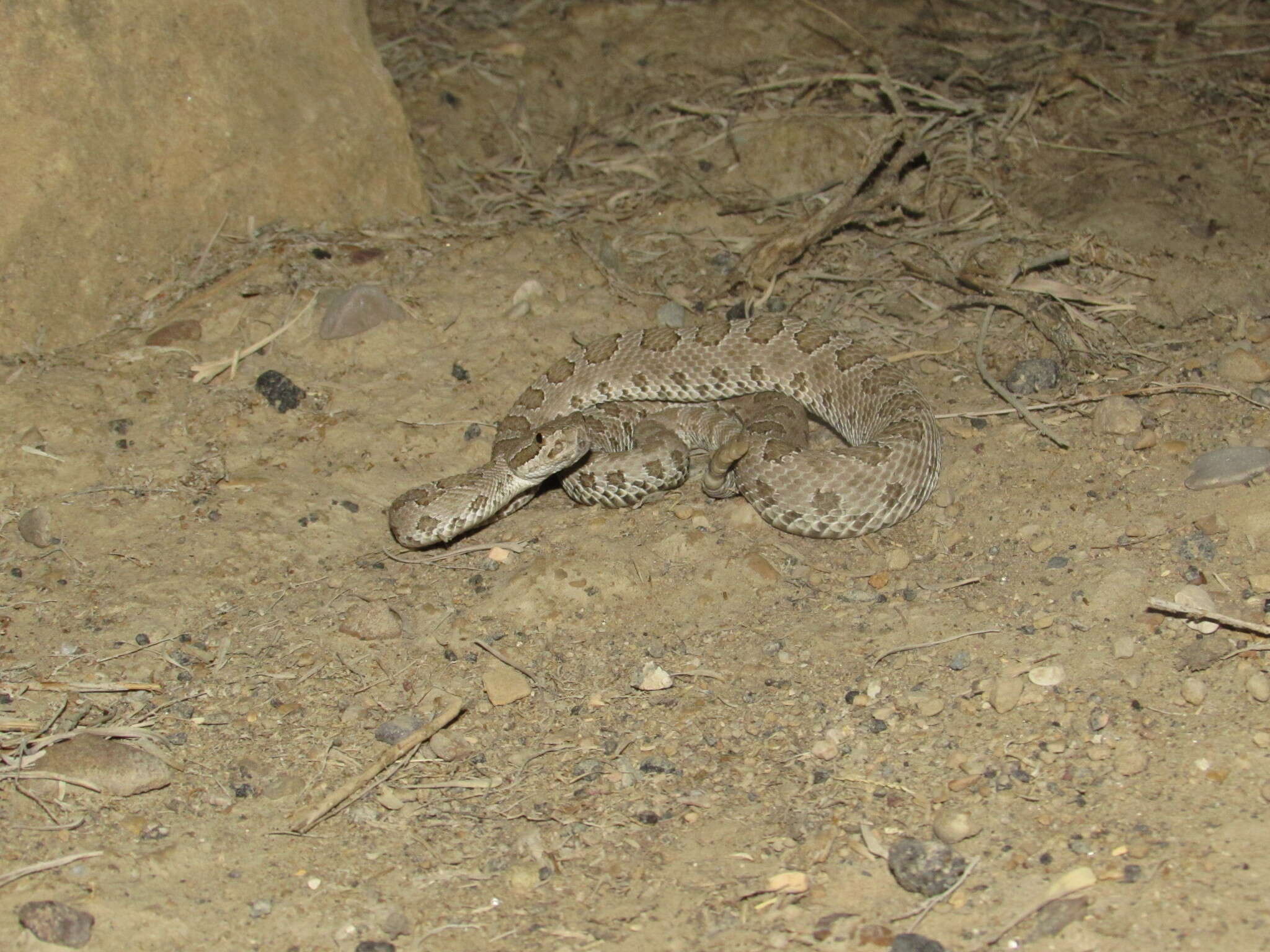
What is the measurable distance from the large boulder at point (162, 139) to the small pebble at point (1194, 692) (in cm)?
677

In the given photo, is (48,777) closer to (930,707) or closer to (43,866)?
(43,866)

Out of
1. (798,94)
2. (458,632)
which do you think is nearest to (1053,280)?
(798,94)

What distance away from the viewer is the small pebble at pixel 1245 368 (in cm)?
688

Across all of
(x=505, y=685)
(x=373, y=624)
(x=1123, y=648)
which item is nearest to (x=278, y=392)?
(x=373, y=624)

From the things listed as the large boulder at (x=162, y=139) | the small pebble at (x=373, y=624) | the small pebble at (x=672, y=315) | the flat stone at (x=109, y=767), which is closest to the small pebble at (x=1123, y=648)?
the small pebble at (x=373, y=624)

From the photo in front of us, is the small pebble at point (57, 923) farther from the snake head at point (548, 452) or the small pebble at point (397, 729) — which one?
the snake head at point (548, 452)

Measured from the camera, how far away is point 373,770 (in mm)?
5035

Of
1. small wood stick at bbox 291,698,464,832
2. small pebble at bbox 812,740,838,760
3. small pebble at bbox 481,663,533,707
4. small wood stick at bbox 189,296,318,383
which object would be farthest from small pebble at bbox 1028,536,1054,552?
small wood stick at bbox 189,296,318,383

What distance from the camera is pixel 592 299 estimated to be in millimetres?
8586

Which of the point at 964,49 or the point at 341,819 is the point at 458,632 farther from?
the point at 964,49

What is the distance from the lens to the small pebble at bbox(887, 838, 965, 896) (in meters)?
4.18

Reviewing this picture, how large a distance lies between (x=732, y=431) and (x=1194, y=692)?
3.35 meters

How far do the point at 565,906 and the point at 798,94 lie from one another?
7803 millimetres

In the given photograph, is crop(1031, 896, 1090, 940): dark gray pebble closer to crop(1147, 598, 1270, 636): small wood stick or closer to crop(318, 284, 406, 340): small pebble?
crop(1147, 598, 1270, 636): small wood stick
